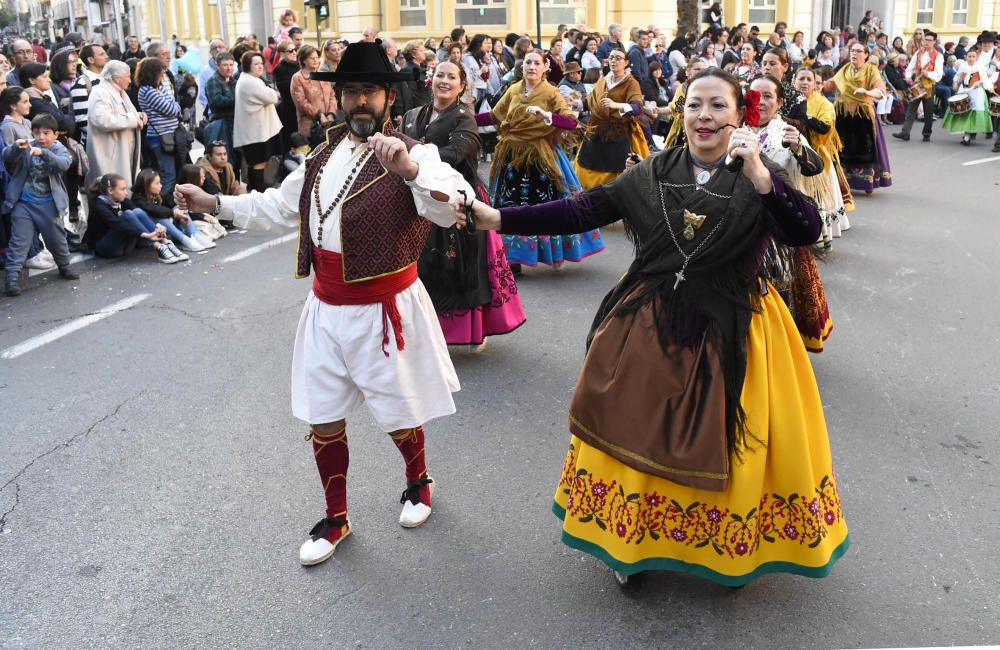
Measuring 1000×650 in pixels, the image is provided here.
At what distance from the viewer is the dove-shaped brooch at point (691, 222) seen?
325 centimetres

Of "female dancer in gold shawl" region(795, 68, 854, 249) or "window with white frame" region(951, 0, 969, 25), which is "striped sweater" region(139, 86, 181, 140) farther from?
A: "window with white frame" region(951, 0, 969, 25)

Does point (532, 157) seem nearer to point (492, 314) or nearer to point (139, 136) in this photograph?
point (492, 314)

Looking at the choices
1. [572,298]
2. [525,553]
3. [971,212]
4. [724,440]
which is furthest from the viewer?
[971,212]

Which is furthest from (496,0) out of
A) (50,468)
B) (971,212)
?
(50,468)

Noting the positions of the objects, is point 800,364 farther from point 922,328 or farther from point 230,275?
point 230,275

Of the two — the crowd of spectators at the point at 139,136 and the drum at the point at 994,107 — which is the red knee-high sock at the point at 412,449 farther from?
the drum at the point at 994,107

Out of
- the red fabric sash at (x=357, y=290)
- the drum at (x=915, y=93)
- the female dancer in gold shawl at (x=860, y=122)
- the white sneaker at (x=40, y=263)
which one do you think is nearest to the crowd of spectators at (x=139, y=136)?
the white sneaker at (x=40, y=263)

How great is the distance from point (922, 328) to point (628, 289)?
4.07 metres

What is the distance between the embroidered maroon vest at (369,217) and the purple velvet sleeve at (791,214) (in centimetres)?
129

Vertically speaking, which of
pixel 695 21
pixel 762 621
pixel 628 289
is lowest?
pixel 762 621

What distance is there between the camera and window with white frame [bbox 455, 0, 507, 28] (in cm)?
2636

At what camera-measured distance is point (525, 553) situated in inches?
152

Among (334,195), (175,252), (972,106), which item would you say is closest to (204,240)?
(175,252)

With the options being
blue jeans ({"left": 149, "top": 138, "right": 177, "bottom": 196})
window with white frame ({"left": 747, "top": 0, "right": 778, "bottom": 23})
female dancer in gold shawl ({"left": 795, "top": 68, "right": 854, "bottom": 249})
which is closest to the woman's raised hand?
female dancer in gold shawl ({"left": 795, "top": 68, "right": 854, "bottom": 249})
